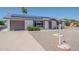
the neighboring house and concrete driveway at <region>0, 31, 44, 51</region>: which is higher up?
the neighboring house

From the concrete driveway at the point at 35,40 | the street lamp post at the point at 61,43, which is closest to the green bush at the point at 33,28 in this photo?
the concrete driveway at the point at 35,40

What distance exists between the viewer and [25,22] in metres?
2.76

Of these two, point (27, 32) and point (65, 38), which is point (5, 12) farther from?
point (65, 38)

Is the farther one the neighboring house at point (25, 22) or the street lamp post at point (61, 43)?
the street lamp post at point (61, 43)

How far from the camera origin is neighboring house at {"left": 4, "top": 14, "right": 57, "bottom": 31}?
9.02 ft

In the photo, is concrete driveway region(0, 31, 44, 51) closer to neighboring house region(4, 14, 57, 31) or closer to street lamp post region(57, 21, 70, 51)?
neighboring house region(4, 14, 57, 31)

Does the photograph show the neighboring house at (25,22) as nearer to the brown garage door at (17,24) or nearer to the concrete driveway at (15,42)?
the brown garage door at (17,24)

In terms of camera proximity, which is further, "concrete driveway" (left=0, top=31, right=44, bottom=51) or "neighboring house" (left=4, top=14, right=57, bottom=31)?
"concrete driveway" (left=0, top=31, right=44, bottom=51)

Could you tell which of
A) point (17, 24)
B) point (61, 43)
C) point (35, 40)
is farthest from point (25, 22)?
point (61, 43)

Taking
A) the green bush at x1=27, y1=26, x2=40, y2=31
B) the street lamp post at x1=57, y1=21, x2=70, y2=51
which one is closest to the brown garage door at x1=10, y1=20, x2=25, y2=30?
the green bush at x1=27, y1=26, x2=40, y2=31

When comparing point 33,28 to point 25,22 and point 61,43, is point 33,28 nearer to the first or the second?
point 25,22

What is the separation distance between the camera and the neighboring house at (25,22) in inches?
108
